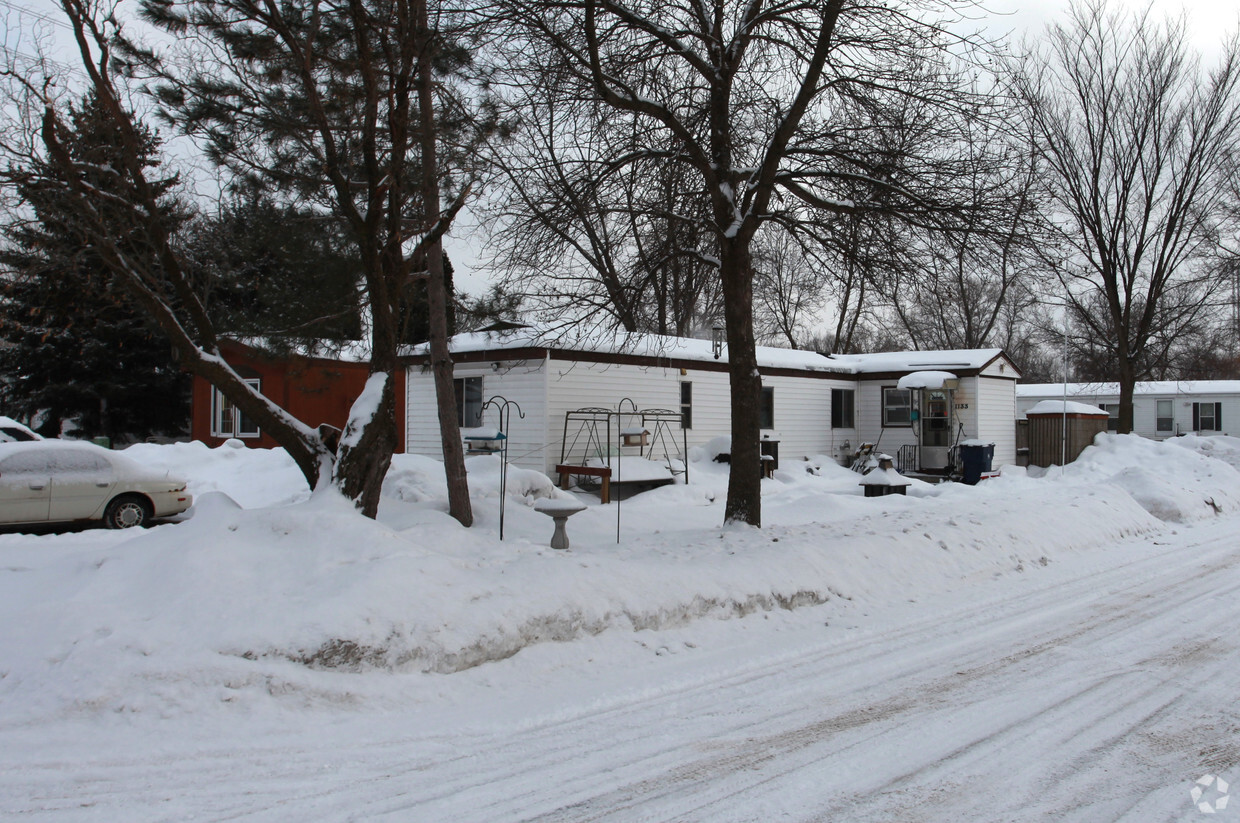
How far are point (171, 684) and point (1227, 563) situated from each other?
11727 millimetres

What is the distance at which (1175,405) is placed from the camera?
125 ft

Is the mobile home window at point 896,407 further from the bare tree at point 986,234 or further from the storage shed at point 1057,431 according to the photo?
the bare tree at point 986,234

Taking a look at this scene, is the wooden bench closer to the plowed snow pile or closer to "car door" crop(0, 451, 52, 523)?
the plowed snow pile

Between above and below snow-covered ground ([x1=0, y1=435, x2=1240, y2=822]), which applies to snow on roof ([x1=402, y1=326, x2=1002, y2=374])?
above

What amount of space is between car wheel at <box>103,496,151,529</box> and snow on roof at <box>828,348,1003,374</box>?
18.9 m

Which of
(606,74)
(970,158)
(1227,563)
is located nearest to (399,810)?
(606,74)

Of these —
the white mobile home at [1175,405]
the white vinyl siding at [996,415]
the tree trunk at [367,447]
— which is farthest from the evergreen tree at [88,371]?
the white mobile home at [1175,405]

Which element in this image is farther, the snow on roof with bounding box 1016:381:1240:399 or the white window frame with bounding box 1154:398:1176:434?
the white window frame with bounding box 1154:398:1176:434

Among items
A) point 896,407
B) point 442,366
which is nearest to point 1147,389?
point 896,407

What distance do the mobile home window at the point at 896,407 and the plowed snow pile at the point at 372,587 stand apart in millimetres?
12337

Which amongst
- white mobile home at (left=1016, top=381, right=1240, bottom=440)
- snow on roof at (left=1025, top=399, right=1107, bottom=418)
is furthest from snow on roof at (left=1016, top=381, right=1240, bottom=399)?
snow on roof at (left=1025, top=399, right=1107, bottom=418)

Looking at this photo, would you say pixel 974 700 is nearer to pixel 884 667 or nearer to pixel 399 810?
pixel 884 667

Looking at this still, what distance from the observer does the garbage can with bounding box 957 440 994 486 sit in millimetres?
20875

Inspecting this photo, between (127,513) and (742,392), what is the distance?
9.52 metres
